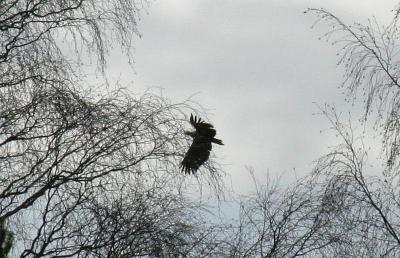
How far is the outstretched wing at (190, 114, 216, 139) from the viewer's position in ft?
24.4

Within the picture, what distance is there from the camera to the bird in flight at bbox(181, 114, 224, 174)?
722cm

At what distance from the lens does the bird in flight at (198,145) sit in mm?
7223

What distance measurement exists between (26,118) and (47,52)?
2.48 ft

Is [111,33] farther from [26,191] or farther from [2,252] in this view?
[2,252]

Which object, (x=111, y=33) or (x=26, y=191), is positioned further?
(x=111, y=33)

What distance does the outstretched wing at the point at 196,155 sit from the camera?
721cm

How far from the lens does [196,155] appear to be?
7.41 m

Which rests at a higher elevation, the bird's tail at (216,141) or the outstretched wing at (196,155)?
the bird's tail at (216,141)

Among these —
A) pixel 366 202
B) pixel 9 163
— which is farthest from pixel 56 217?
pixel 366 202

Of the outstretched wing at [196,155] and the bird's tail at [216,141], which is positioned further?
the bird's tail at [216,141]

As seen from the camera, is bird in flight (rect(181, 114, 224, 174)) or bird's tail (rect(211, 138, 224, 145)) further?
bird's tail (rect(211, 138, 224, 145))

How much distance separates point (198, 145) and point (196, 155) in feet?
0.62

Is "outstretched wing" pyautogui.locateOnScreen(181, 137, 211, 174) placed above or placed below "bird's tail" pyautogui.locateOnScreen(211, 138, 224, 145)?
below

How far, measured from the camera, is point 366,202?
7.34 meters
